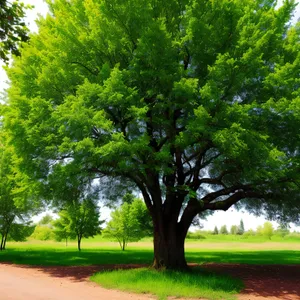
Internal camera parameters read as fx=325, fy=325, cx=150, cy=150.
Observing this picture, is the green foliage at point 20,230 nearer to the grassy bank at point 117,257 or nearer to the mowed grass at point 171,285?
the grassy bank at point 117,257

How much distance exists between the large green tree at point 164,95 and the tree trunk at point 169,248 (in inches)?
2.0

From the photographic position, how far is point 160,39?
1257 cm

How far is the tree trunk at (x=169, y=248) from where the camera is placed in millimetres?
15781

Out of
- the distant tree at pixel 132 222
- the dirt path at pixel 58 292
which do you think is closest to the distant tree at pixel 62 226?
the distant tree at pixel 132 222

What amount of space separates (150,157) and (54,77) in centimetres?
576

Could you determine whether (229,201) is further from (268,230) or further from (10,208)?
(268,230)

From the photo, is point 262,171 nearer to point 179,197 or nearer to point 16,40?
point 179,197

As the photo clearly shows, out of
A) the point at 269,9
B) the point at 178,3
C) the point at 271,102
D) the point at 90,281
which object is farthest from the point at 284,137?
the point at 90,281

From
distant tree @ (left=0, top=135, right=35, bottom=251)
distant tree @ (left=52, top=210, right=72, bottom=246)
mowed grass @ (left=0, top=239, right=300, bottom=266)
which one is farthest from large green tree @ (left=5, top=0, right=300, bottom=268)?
Result: distant tree @ (left=52, top=210, right=72, bottom=246)

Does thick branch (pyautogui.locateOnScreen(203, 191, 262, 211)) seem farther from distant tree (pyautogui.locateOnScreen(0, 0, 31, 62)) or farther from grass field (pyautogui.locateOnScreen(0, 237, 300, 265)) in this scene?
distant tree (pyautogui.locateOnScreen(0, 0, 31, 62))

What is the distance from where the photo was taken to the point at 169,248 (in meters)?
16.1

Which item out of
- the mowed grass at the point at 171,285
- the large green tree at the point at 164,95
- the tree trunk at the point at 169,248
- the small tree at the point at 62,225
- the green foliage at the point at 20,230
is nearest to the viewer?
the mowed grass at the point at 171,285

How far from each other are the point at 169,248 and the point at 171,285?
14.5 ft

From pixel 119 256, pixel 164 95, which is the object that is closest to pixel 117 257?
pixel 119 256
